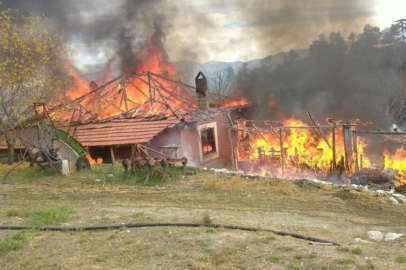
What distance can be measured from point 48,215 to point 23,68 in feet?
35.2

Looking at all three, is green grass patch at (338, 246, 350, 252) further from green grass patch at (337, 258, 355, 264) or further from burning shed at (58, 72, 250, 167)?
burning shed at (58, 72, 250, 167)

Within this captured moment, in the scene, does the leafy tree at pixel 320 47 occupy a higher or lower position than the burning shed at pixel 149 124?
higher

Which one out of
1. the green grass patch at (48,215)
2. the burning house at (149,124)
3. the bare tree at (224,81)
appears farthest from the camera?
the bare tree at (224,81)

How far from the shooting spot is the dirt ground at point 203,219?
20.2 feet

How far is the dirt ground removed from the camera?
6164 mm

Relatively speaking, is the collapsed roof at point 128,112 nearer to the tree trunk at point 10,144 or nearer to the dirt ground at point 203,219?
the tree trunk at point 10,144

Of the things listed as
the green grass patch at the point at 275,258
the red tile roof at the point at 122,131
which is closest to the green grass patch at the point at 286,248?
the green grass patch at the point at 275,258

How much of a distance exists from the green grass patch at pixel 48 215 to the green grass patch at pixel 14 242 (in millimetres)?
760

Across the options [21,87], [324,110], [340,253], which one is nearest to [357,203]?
[340,253]

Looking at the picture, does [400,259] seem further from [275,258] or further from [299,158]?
[299,158]

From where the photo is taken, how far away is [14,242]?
23.3 ft

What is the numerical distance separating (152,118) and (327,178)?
28.8ft

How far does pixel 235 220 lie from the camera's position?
8.74 metres

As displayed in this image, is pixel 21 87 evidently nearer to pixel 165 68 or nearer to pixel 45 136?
pixel 45 136
